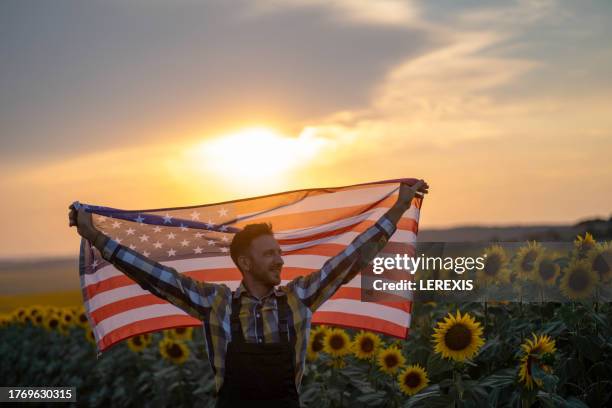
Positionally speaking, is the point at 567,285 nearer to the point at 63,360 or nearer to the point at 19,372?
the point at 63,360

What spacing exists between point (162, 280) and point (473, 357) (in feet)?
9.74

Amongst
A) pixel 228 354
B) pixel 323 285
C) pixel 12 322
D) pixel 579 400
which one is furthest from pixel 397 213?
pixel 12 322

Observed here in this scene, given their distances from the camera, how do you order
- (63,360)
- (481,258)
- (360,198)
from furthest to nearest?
(63,360) → (481,258) → (360,198)

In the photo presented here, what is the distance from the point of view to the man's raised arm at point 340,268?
224 inches

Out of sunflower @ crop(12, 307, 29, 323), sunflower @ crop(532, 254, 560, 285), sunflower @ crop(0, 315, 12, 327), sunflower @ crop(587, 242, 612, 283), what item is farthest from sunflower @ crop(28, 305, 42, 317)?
sunflower @ crop(587, 242, 612, 283)

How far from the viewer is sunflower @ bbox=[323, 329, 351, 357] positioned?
8.53m

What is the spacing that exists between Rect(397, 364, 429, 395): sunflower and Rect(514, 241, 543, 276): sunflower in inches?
55.3

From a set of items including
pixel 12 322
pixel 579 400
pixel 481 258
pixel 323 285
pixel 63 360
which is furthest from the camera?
pixel 12 322

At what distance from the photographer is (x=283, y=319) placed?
548cm

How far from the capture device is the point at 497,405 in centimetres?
696

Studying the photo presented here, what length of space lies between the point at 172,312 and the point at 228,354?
7.13ft

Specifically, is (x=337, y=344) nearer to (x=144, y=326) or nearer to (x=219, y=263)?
(x=219, y=263)

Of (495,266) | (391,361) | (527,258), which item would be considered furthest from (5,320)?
(527,258)

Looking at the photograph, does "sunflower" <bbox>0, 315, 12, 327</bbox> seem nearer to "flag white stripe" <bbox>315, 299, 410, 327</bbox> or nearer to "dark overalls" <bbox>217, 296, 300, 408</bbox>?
"flag white stripe" <bbox>315, 299, 410, 327</bbox>
